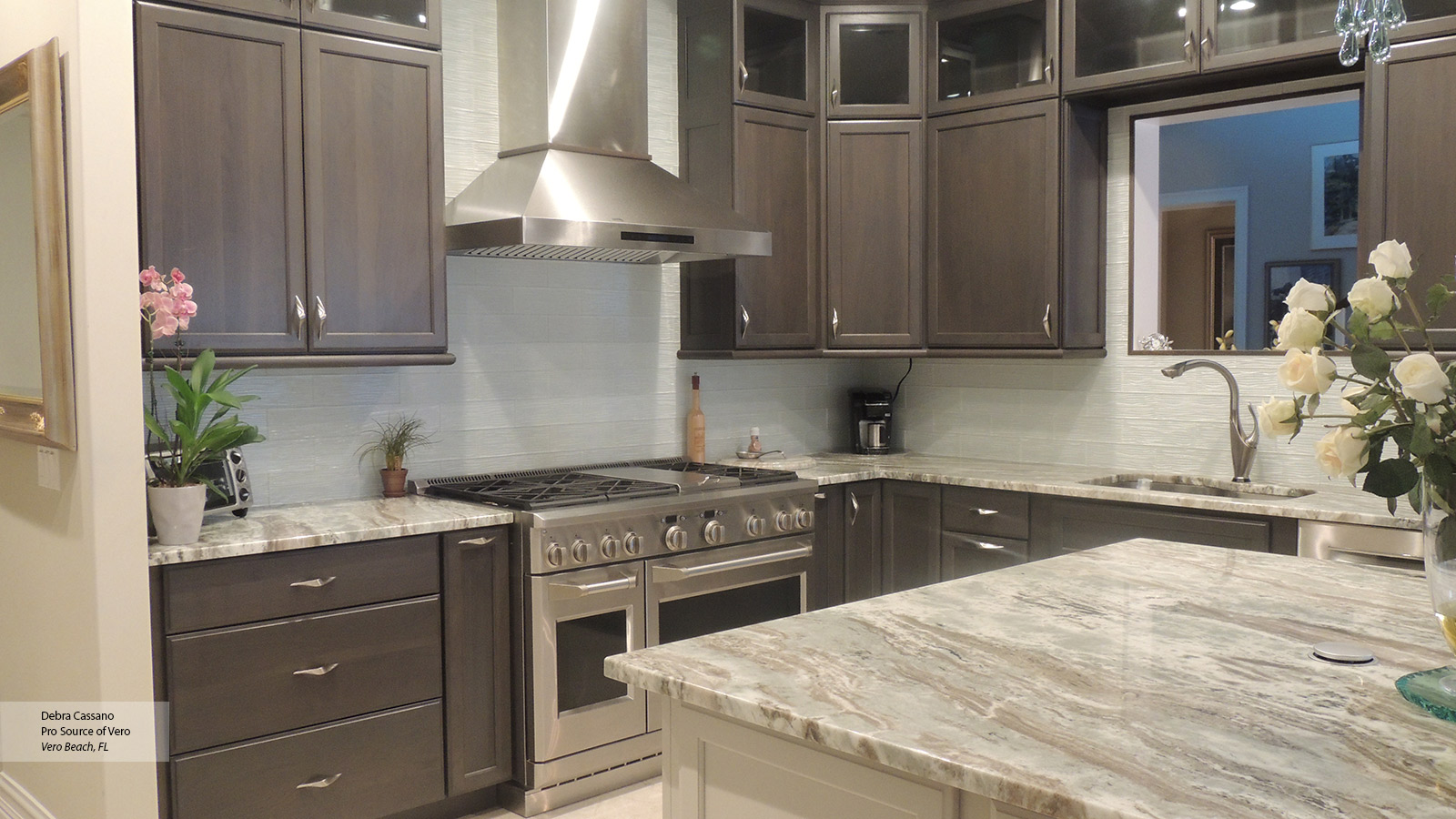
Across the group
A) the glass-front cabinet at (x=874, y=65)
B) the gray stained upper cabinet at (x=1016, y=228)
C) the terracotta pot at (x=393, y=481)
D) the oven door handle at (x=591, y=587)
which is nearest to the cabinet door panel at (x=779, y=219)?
the glass-front cabinet at (x=874, y=65)

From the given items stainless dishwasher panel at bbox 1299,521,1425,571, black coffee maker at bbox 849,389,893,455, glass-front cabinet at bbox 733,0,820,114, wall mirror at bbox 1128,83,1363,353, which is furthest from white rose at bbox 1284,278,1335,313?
black coffee maker at bbox 849,389,893,455

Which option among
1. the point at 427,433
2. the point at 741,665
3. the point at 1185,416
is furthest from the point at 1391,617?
the point at 427,433

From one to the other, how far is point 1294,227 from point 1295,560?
78.8 inches

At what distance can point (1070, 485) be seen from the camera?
379cm

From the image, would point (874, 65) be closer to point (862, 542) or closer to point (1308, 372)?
point (862, 542)

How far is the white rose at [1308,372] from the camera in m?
1.33

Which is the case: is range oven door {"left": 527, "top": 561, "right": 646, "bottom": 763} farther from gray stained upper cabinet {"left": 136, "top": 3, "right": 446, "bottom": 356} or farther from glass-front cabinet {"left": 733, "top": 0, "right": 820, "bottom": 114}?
glass-front cabinet {"left": 733, "top": 0, "right": 820, "bottom": 114}

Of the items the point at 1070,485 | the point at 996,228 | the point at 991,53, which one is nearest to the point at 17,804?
the point at 1070,485

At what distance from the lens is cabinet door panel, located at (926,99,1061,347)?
13.5ft

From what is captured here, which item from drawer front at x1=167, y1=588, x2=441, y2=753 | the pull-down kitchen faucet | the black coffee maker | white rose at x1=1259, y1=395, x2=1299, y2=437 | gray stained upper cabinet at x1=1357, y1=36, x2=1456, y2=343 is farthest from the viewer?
the black coffee maker

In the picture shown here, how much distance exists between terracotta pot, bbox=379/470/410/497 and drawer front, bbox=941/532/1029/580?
1.94 m

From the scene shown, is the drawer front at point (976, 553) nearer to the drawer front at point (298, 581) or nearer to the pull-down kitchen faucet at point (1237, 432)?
the pull-down kitchen faucet at point (1237, 432)

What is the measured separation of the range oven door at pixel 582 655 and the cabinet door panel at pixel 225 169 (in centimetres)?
105

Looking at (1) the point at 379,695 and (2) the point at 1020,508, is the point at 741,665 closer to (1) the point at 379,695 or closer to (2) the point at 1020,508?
(1) the point at 379,695
